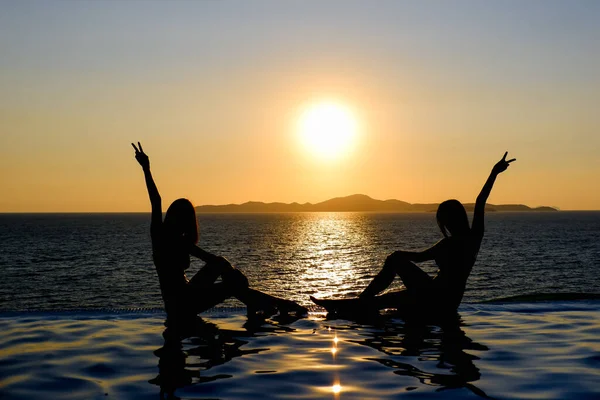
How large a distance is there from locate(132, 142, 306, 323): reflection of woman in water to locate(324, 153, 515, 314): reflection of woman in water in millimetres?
2429

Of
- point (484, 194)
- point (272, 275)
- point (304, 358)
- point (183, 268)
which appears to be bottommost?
point (272, 275)

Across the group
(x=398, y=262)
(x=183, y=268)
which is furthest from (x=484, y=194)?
(x=183, y=268)

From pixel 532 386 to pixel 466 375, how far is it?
770mm

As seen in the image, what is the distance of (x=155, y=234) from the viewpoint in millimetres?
9570

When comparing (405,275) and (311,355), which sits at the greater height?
(405,275)

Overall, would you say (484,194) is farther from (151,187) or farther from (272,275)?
(272,275)

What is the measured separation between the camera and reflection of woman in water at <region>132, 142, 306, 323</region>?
958 centimetres

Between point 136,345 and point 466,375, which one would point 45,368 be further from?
point 466,375

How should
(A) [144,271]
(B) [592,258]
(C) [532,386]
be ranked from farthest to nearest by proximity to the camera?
(B) [592,258] < (A) [144,271] < (C) [532,386]

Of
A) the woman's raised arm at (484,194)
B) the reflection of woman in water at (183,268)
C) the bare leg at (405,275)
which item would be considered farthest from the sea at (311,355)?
the woman's raised arm at (484,194)

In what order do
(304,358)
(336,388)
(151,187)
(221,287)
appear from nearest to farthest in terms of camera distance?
(336,388) → (304,358) → (151,187) → (221,287)

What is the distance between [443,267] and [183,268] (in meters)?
4.68

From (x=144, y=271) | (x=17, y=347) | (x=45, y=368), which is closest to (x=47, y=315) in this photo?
(x=17, y=347)

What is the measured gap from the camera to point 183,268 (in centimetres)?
1000
